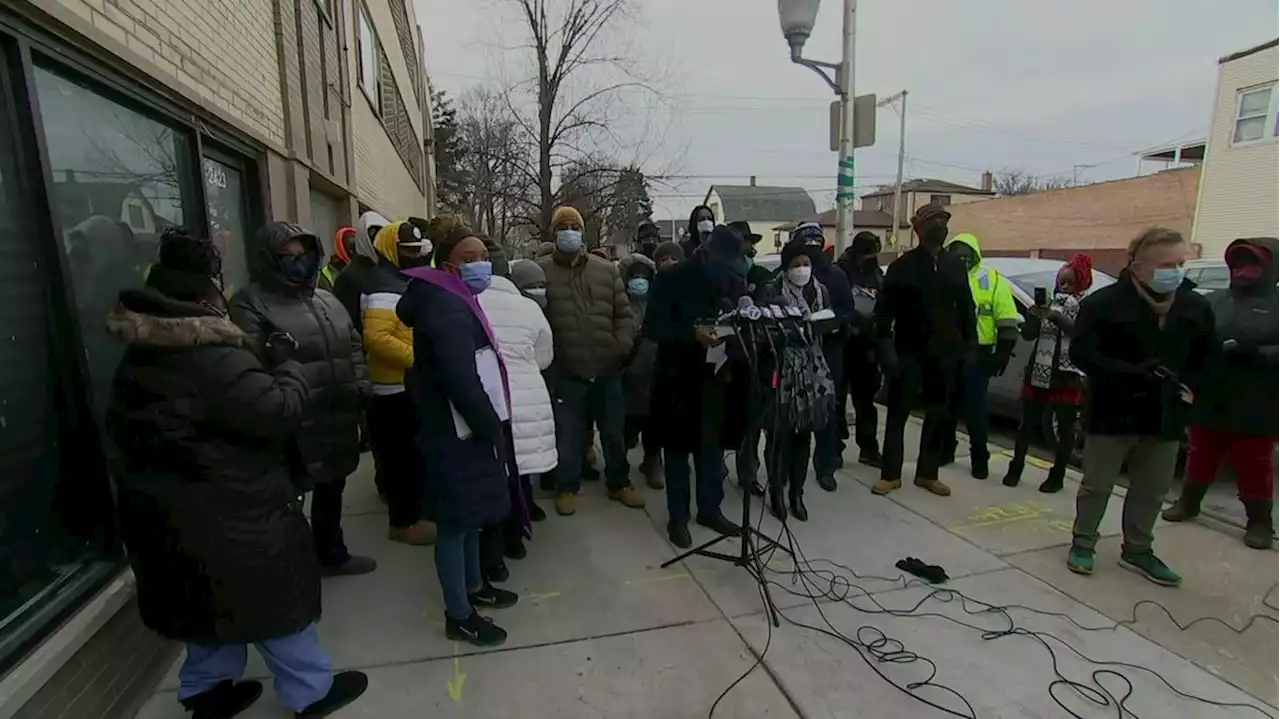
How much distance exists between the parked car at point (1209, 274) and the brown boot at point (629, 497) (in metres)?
5.62

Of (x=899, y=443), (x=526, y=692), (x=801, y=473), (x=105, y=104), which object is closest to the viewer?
(x=526, y=692)

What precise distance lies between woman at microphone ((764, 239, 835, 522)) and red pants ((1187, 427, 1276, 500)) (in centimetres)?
231

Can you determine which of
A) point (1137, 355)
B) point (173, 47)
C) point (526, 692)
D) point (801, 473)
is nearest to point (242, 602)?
point (526, 692)

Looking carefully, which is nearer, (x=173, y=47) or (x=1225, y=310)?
(x=173, y=47)

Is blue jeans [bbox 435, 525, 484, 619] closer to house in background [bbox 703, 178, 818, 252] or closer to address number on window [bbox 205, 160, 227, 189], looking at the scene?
address number on window [bbox 205, 160, 227, 189]

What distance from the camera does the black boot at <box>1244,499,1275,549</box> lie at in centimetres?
402

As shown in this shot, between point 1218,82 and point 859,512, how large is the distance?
73.7ft

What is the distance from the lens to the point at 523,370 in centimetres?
360

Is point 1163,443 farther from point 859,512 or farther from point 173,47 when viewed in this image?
point 173,47

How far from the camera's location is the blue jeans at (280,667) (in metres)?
2.44

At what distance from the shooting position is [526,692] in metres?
2.73

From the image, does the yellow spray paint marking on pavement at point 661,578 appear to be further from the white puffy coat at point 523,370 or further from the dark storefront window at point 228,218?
the dark storefront window at point 228,218

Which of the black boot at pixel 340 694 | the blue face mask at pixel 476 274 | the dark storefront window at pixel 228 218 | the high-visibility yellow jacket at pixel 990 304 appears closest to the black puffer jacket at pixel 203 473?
the black boot at pixel 340 694

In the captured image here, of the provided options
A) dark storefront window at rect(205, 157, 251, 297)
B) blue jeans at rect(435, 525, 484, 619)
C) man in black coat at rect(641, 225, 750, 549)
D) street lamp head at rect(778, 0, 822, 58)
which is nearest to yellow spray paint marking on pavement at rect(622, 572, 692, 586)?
man in black coat at rect(641, 225, 750, 549)
